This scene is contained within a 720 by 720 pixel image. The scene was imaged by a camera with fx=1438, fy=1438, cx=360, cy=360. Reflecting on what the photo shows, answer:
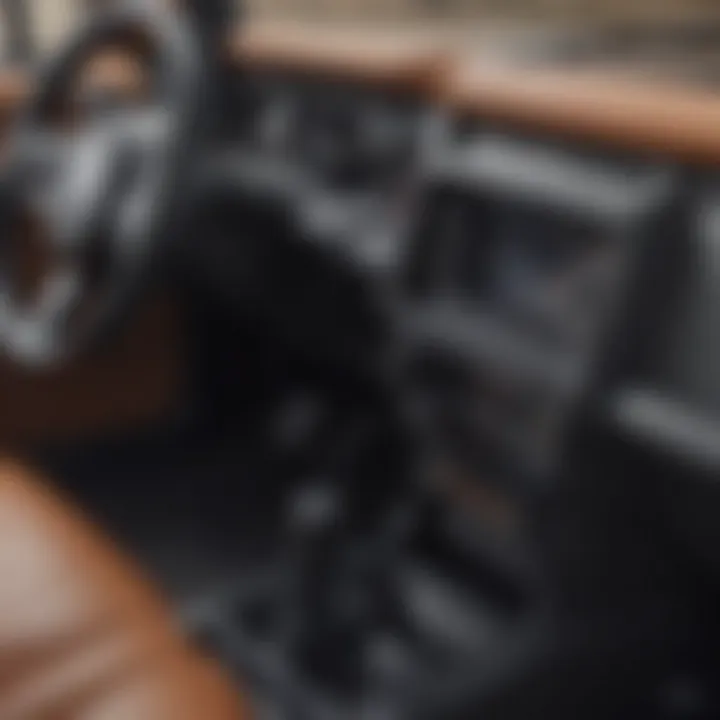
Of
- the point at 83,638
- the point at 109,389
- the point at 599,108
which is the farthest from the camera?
the point at 109,389

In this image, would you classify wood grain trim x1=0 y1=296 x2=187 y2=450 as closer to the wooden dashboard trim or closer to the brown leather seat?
the wooden dashboard trim

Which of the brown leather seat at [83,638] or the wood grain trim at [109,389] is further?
the wood grain trim at [109,389]

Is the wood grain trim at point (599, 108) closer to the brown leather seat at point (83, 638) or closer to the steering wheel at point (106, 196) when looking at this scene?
the steering wheel at point (106, 196)

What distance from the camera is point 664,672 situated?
1477 mm

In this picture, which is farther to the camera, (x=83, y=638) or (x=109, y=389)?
(x=109, y=389)

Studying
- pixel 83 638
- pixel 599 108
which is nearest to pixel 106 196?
pixel 599 108

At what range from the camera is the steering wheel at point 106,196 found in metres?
1.42

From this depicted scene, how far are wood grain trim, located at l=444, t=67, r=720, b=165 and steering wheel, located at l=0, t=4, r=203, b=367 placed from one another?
284 millimetres

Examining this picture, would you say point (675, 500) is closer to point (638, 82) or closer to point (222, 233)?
point (638, 82)

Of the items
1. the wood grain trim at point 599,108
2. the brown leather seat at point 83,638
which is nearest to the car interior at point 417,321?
the wood grain trim at point 599,108

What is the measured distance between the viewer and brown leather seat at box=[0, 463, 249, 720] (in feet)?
2.55

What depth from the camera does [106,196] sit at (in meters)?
1.44

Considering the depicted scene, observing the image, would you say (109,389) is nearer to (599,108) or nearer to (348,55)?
(348,55)

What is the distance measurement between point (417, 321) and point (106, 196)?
1.10 feet
